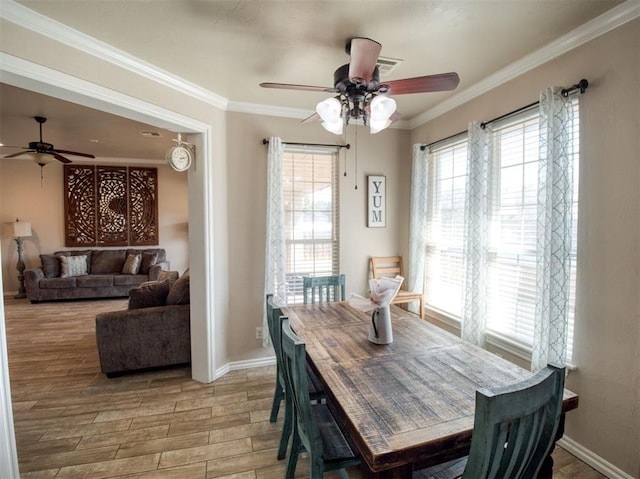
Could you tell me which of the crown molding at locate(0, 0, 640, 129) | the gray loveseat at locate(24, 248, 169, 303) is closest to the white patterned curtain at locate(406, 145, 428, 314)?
the crown molding at locate(0, 0, 640, 129)

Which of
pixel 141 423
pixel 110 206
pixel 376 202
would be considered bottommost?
pixel 141 423

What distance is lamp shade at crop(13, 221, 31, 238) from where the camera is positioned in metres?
5.44

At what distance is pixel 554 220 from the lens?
1.93m

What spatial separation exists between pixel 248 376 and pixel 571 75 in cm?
353

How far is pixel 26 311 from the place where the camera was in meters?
5.03

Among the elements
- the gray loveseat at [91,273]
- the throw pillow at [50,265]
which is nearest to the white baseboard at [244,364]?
the gray loveseat at [91,273]

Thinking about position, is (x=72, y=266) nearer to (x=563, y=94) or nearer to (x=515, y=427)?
(x=515, y=427)

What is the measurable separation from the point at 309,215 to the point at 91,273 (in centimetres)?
513

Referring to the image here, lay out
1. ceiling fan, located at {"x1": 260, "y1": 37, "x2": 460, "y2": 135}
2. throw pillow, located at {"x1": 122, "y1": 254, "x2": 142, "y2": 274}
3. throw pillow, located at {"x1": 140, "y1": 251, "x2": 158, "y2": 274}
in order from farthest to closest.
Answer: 1. throw pillow, located at {"x1": 140, "y1": 251, "x2": 158, "y2": 274}
2. throw pillow, located at {"x1": 122, "y1": 254, "x2": 142, "y2": 274}
3. ceiling fan, located at {"x1": 260, "y1": 37, "x2": 460, "y2": 135}

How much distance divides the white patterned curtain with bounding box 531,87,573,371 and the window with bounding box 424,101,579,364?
10 cm

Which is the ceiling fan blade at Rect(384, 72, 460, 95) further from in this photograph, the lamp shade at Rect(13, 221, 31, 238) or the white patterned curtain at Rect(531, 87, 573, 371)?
the lamp shade at Rect(13, 221, 31, 238)

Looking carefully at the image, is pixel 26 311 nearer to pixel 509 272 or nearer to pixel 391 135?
pixel 391 135

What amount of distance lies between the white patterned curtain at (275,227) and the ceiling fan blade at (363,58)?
5.12 ft

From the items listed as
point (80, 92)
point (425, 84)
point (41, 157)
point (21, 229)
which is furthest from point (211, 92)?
point (21, 229)
